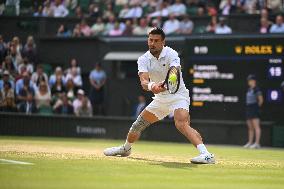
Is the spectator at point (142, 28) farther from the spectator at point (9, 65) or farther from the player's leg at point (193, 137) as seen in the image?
the player's leg at point (193, 137)

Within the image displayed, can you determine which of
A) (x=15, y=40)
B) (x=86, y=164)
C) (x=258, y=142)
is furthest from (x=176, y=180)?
(x=15, y=40)

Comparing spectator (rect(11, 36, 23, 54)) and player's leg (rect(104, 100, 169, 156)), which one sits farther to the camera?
spectator (rect(11, 36, 23, 54))

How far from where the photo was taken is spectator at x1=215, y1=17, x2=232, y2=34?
926 inches

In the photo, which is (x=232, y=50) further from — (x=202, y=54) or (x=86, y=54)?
(x=86, y=54)

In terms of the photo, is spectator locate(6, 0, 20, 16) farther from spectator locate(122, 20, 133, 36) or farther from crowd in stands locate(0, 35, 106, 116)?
spectator locate(122, 20, 133, 36)

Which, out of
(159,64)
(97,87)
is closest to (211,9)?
(97,87)

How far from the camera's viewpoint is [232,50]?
22000 mm

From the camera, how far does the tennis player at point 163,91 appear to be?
38.8 ft

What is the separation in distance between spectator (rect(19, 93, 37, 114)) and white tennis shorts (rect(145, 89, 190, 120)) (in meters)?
12.8

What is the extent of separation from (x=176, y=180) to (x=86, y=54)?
17.7 m

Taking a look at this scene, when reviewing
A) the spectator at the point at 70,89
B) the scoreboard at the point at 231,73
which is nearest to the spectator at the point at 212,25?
the scoreboard at the point at 231,73

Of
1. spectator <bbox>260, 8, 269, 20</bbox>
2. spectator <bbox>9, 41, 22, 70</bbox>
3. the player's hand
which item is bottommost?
the player's hand

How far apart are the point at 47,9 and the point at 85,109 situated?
5.89 meters

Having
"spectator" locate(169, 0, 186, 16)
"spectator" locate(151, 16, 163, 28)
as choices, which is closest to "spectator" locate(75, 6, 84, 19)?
"spectator" locate(151, 16, 163, 28)
